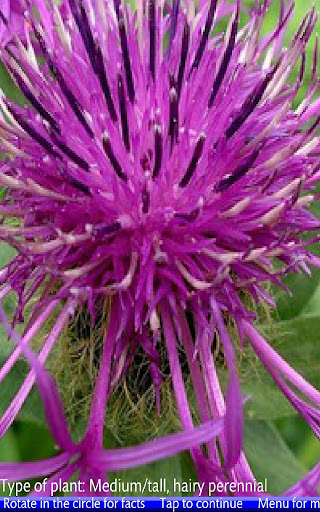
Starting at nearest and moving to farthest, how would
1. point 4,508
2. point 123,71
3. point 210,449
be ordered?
point 4,508, point 210,449, point 123,71

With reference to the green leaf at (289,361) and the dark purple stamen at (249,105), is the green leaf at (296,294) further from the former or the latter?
the dark purple stamen at (249,105)

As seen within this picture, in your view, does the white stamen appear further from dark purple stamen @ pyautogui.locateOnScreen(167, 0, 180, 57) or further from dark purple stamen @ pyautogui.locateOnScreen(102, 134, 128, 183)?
dark purple stamen @ pyautogui.locateOnScreen(167, 0, 180, 57)

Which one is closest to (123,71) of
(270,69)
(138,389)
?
(270,69)

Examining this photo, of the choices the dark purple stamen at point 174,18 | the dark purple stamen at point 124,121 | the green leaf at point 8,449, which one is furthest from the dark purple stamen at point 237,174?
the green leaf at point 8,449

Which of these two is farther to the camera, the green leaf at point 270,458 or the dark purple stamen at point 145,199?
the green leaf at point 270,458

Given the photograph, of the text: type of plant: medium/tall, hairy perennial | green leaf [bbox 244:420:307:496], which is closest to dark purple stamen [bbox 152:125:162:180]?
the text: type of plant: medium/tall, hairy perennial

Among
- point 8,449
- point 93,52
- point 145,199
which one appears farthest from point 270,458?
point 93,52

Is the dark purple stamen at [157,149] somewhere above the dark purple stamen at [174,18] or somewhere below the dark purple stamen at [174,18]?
below

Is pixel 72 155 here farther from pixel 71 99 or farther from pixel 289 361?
pixel 289 361

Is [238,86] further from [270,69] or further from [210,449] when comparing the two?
[210,449]
